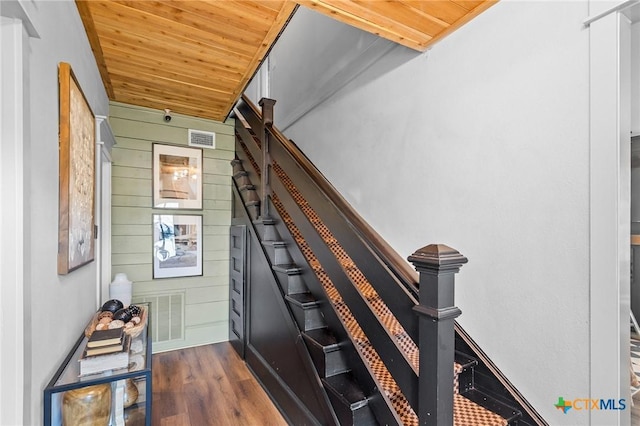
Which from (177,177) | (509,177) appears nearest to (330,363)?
(509,177)

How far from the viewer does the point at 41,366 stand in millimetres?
1228

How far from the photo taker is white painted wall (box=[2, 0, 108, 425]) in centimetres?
107

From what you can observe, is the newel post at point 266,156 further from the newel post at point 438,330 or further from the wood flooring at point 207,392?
the newel post at point 438,330

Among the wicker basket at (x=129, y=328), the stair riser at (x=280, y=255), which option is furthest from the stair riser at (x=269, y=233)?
the wicker basket at (x=129, y=328)

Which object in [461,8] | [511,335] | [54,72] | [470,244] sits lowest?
[511,335]

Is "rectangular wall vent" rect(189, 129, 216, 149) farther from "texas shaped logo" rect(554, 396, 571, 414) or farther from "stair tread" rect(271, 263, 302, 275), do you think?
"texas shaped logo" rect(554, 396, 571, 414)

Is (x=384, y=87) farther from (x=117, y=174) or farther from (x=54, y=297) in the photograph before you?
(x=117, y=174)

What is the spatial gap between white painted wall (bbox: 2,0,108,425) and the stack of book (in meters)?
0.12

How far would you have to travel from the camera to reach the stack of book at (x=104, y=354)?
1448 mm

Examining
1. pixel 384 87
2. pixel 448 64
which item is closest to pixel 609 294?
pixel 448 64

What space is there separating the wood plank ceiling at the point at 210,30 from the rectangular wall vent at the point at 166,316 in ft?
6.95

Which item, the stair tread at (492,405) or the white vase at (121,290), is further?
the white vase at (121,290)

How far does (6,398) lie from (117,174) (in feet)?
8.73

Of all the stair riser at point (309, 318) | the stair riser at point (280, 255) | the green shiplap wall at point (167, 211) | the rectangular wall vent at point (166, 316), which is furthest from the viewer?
the rectangular wall vent at point (166, 316)
